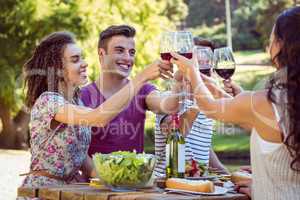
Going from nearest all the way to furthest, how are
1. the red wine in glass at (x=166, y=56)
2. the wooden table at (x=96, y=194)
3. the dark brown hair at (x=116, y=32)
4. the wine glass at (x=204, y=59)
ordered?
the wooden table at (x=96, y=194)
the red wine in glass at (x=166, y=56)
the wine glass at (x=204, y=59)
the dark brown hair at (x=116, y=32)

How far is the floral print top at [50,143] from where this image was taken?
380 centimetres

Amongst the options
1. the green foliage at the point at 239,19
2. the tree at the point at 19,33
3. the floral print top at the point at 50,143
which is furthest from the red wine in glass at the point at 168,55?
the green foliage at the point at 239,19

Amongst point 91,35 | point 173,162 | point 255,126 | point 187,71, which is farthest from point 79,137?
point 91,35

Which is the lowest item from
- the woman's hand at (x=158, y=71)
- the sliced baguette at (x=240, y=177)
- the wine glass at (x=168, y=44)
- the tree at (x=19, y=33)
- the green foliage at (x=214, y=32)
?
the sliced baguette at (x=240, y=177)

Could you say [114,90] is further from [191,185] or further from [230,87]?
[191,185]

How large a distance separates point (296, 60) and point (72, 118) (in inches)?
55.3

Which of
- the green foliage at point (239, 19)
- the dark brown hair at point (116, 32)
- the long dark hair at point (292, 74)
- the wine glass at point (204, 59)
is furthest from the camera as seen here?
the green foliage at point (239, 19)

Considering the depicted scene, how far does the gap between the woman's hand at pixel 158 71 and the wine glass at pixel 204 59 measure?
0.15 meters

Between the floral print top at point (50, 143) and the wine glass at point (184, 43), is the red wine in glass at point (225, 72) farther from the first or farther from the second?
the floral print top at point (50, 143)

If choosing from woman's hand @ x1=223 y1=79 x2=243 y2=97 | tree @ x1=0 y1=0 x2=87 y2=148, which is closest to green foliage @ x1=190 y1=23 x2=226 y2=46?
tree @ x1=0 y1=0 x2=87 y2=148

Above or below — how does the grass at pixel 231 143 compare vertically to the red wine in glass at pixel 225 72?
below

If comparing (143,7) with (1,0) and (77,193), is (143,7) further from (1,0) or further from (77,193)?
(77,193)

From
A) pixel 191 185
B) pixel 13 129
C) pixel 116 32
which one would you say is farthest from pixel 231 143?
pixel 191 185

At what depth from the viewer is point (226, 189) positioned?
10.5 ft
